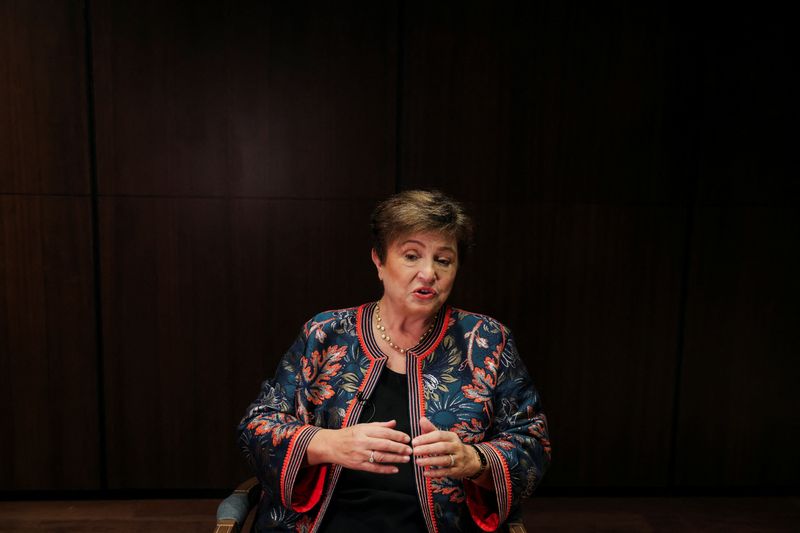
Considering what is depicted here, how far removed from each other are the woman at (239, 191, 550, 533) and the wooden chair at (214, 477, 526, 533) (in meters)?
0.04

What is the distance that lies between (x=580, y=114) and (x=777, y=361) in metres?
1.54

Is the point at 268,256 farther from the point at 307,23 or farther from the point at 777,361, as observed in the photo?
the point at 777,361

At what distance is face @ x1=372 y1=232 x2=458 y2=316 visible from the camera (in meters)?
1.62

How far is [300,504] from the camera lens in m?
1.56

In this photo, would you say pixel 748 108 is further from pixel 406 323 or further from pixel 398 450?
pixel 398 450

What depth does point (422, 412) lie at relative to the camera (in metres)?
1.57

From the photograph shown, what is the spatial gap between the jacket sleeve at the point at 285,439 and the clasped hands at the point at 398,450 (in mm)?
120

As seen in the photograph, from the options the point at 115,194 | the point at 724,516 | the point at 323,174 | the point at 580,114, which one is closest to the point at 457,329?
the point at 323,174

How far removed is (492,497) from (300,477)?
52 cm

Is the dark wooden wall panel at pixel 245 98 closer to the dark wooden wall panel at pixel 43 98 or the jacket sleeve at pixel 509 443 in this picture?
the dark wooden wall panel at pixel 43 98

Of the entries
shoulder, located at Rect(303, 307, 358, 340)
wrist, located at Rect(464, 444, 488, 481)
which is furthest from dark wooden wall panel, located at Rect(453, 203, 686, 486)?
wrist, located at Rect(464, 444, 488, 481)

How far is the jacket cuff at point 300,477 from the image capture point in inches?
58.6

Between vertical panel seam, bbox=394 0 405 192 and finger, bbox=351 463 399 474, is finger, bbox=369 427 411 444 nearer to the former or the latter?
finger, bbox=351 463 399 474

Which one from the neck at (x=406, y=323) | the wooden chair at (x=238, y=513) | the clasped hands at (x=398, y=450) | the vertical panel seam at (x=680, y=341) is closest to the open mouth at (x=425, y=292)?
the neck at (x=406, y=323)
